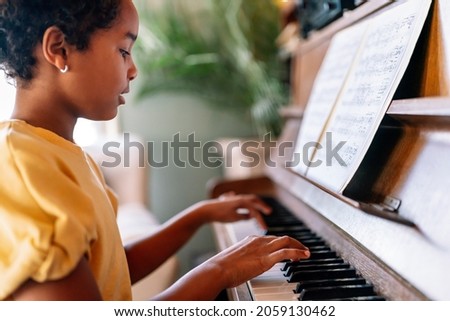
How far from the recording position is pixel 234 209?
1.40 meters

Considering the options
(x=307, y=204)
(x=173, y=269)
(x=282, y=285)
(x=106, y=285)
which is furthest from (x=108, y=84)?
(x=173, y=269)

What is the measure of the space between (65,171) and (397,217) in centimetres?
53

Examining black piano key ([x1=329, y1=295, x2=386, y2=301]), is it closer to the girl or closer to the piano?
the piano

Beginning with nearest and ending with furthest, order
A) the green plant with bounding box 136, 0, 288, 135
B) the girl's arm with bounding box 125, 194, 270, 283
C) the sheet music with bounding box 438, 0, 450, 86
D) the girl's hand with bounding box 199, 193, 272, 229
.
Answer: the sheet music with bounding box 438, 0, 450, 86
the girl's arm with bounding box 125, 194, 270, 283
the girl's hand with bounding box 199, 193, 272, 229
the green plant with bounding box 136, 0, 288, 135

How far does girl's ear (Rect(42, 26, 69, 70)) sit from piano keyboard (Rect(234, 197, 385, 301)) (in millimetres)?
505

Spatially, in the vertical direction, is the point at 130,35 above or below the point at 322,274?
above

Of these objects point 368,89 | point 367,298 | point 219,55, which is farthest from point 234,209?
point 219,55

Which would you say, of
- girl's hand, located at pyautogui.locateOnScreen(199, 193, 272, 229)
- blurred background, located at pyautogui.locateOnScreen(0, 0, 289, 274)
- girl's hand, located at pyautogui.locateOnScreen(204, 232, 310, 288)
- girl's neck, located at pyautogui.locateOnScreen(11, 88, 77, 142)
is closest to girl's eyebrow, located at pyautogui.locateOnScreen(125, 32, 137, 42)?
girl's neck, located at pyautogui.locateOnScreen(11, 88, 77, 142)

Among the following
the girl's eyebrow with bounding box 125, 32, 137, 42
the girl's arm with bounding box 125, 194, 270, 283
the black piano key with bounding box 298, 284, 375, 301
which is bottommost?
the girl's arm with bounding box 125, 194, 270, 283

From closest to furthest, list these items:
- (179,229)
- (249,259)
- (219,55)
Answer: (249,259) → (179,229) → (219,55)

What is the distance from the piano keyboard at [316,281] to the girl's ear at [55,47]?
0.51 m

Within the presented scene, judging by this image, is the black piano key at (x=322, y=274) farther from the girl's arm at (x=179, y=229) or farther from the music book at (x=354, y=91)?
the girl's arm at (x=179, y=229)

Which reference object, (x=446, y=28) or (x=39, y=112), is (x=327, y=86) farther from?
(x=39, y=112)

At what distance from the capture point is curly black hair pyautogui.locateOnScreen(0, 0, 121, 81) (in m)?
0.76
